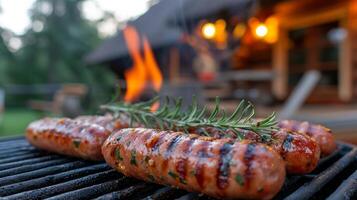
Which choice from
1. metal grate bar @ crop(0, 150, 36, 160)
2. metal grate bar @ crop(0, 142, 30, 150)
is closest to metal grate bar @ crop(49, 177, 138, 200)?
metal grate bar @ crop(0, 150, 36, 160)

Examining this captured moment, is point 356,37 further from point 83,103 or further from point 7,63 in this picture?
point 7,63

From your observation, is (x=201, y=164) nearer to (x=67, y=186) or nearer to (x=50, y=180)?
(x=67, y=186)

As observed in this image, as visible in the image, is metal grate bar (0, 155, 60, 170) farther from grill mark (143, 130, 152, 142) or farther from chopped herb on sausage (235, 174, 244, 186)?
chopped herb on sausage (235, 174, 244, 186)

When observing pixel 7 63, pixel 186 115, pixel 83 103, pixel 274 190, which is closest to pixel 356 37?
pixel 186 115

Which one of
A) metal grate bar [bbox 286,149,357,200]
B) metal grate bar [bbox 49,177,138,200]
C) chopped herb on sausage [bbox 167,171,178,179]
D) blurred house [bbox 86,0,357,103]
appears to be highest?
blurred house [bbox 86,0,357,103]

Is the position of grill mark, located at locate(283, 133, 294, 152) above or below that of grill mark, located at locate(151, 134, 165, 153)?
below
